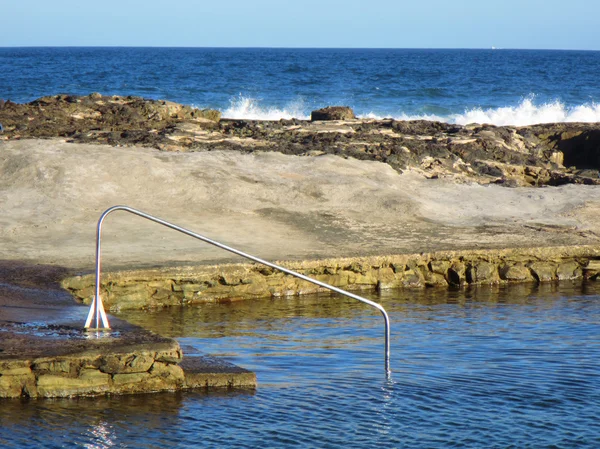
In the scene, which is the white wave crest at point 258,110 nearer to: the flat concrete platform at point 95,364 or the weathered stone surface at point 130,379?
the flat concrete platform at point 95,364

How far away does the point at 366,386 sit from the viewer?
862 cm

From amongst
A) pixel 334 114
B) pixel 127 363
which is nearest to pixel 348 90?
pixel 334 114

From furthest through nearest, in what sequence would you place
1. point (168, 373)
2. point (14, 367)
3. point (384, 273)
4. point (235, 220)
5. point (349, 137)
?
point (349, 137) < point (235, 220) < point (384, 273) < point (168, 373) < point (14, 367)

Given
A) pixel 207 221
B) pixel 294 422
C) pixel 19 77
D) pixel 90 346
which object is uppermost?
pixel 19 77

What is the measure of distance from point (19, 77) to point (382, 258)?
46.9 metres

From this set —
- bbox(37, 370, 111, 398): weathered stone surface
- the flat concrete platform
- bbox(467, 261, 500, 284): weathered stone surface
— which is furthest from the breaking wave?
bbox(37, 370, 111, 398): weathered stone surface

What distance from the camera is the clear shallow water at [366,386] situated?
7.38 meters

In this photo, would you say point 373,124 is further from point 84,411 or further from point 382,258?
point 84,411

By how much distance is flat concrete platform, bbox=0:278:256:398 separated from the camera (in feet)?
25.5

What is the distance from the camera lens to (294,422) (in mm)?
7703

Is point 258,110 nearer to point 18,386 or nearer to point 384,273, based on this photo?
point 384,273

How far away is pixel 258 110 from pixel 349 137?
18375 millimetres

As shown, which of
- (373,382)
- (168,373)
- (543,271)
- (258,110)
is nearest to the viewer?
(168,373)

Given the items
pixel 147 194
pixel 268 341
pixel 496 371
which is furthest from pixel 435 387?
pixel 147 194
